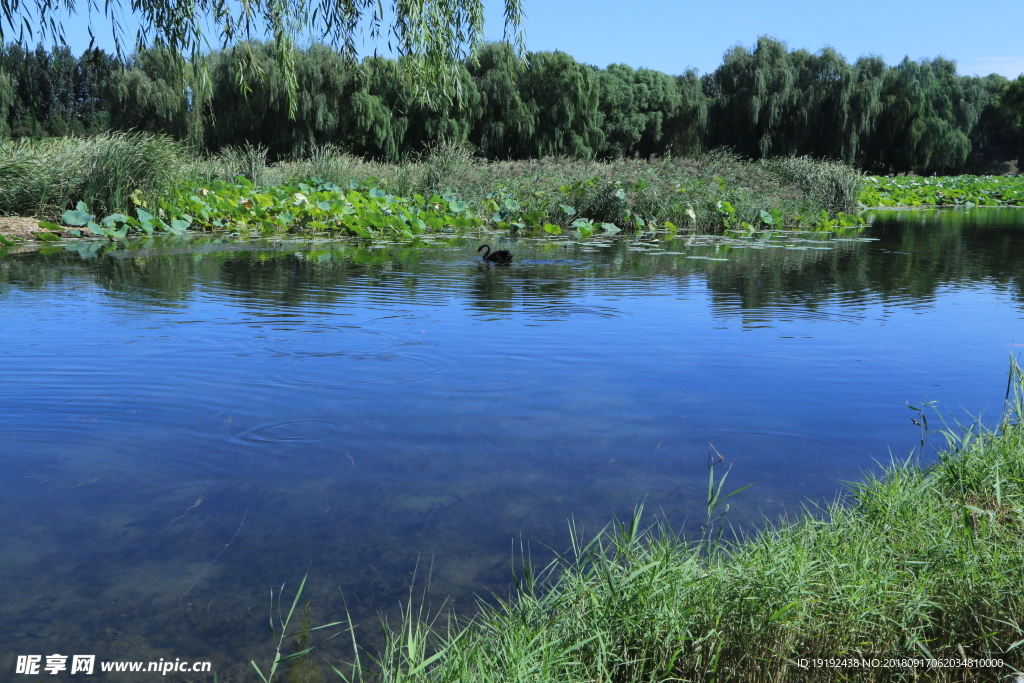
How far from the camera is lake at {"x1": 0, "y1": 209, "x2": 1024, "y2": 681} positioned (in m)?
2.17

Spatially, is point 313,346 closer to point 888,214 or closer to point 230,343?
point 230,343

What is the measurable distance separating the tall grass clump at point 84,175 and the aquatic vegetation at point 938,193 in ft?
58.4

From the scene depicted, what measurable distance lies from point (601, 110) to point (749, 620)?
3217 cm

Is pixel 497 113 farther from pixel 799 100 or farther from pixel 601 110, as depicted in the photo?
pixel 799 100

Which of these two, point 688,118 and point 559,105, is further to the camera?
point 688,118

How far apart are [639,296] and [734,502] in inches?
172

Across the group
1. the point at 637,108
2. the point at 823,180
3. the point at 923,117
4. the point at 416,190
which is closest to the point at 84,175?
the point at 416,190

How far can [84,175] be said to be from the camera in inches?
460

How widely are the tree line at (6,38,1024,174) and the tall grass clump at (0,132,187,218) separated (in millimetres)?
7604

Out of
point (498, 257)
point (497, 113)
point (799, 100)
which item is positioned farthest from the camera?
point (799, 100)

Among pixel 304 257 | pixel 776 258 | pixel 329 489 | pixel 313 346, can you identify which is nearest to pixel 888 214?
pixel 776 258

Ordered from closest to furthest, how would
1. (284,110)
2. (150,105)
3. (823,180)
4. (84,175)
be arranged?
(84,175), (823,180), (150,105), (284,110)

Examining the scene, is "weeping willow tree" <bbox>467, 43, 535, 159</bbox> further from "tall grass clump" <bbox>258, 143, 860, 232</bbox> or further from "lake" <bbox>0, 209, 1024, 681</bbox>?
"lake" <bbox>0, 209, 1024, 681</bbox>

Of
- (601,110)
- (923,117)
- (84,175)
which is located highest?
(601,110)
